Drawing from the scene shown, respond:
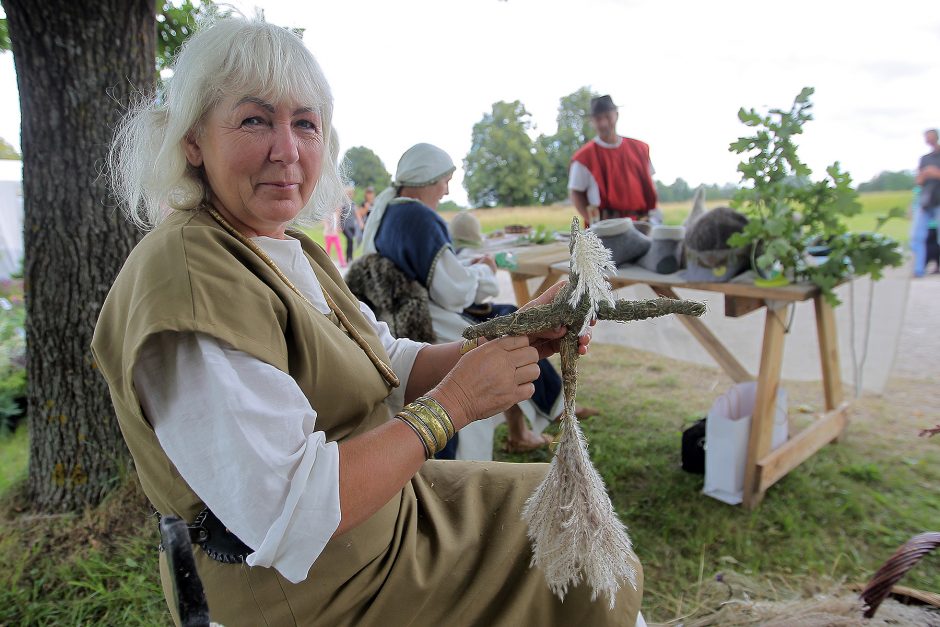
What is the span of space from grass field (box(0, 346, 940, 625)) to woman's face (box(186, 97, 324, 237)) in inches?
69.6

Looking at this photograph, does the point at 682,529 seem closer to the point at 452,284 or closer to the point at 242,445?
the point at 452,284

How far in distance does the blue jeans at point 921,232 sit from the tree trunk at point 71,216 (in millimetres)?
8783

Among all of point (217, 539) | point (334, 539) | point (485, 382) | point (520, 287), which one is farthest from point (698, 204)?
point (217, 539)

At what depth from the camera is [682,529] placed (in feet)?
9.09

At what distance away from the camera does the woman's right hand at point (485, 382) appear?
3.61ft

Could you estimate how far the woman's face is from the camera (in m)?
1.14

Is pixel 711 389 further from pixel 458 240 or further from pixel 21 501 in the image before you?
pixel 21 501

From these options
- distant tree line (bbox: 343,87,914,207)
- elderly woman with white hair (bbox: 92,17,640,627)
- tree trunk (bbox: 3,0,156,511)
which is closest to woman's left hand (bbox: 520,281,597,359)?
elderly woman with white hair (bbox: 92,17,640,627)

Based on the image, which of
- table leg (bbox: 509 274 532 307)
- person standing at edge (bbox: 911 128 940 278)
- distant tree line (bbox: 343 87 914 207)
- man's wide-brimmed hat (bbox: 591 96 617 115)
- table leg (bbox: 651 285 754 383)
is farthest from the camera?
distant tree line (bbox: 343 87 914 207)

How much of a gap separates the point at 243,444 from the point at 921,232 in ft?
31.3

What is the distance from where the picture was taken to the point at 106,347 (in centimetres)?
99

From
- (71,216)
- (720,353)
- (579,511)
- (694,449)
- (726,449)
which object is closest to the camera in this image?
(579,511)

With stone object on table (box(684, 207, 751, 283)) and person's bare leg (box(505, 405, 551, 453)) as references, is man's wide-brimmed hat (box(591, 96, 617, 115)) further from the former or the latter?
person's bare leg (box(505, 405, 551, 453))

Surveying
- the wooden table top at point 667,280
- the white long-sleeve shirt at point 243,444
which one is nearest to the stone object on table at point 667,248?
the wooden table top at point 667,280
